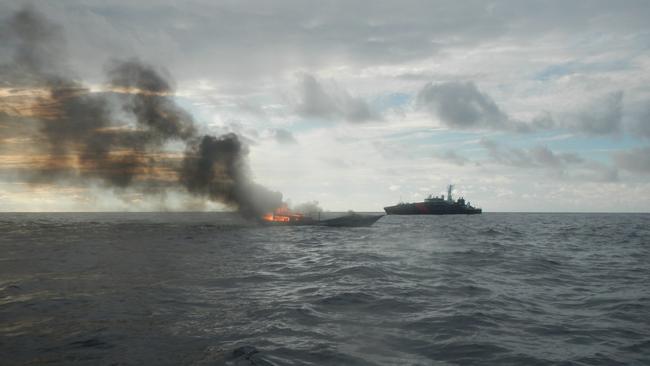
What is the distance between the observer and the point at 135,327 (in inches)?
496

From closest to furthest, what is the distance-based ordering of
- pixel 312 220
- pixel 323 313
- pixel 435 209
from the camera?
pixel 323 313
pixel 312 220
pixel 435 209

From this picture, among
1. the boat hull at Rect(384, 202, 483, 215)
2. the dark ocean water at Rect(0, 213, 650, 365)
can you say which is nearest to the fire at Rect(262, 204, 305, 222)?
the dark ocean water at Rect(0, 213, 650, 365)

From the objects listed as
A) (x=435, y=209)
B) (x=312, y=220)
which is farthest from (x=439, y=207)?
(x=312, y=220)

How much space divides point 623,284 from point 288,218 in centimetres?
6995

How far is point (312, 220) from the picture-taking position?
84.5 metres

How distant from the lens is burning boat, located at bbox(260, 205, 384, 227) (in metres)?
80.8

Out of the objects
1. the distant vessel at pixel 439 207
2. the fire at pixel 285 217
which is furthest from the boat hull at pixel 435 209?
the fire at pixel 285 217

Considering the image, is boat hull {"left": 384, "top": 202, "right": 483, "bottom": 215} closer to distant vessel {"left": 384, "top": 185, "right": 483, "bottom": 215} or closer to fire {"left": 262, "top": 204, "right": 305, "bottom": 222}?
distant vessel {"left": 384, "top": 185, "right": 483, "bottom": 215}

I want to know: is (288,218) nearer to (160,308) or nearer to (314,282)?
(314,282)

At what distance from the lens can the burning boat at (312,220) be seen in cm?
8081

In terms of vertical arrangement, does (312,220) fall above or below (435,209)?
below

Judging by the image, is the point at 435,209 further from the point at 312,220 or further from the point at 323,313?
the point at 323,313

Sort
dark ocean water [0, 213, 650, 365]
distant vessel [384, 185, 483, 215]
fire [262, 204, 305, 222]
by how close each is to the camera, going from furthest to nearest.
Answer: distant vessel [384, 185, 483, 215] < fire [262, 204, 305, 222] < dark ocean water [0, 213, 650, 365]

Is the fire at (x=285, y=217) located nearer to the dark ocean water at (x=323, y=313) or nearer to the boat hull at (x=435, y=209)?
the dark ocean water at (x=323, y=313)
